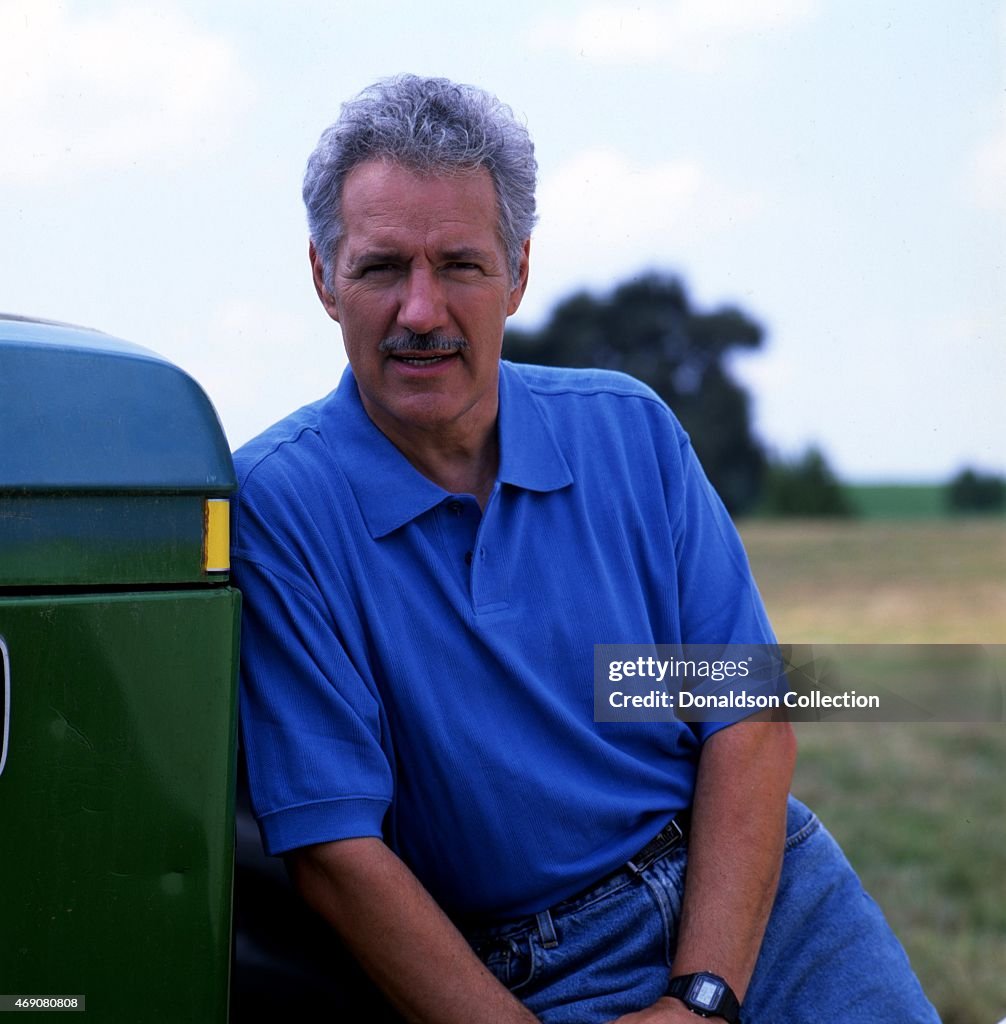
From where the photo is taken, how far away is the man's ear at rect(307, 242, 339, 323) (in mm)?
1844

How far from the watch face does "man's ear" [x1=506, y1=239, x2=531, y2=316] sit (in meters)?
0.91

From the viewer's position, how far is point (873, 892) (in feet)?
12.8

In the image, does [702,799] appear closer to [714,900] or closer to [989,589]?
[714,900]

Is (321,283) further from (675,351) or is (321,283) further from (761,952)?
(675,351)

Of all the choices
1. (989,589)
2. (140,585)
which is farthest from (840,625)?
(140,585)

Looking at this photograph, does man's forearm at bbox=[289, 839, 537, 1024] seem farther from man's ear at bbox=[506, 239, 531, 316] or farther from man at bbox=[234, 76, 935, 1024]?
man's ear at bbox=[506, 239, 531, 316]

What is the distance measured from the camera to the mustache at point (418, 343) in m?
1.73

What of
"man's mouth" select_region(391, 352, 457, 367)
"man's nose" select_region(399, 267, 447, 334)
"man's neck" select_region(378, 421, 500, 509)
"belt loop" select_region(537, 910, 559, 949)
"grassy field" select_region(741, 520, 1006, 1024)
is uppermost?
"man's nose" select_region(399, 267, 447, 334)

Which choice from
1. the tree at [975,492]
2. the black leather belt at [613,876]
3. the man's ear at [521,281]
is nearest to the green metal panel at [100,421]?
the man's ear at [521,281]

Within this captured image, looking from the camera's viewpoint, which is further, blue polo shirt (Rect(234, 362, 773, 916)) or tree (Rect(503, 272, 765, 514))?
tree (Rect(503, 272, 765, 514))

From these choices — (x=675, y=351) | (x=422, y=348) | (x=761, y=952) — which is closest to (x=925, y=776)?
(x=761, y=952)

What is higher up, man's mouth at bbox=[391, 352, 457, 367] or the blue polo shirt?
man's mouth at bbox=[391, 352, 457, 367]

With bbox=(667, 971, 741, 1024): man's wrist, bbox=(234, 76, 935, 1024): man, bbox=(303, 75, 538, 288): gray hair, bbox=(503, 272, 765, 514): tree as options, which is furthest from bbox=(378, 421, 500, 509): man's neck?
bbox=(503, 272, 765, 514): tree

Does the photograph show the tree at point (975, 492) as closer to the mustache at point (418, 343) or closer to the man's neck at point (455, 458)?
the man's neck at point (455, 458)
